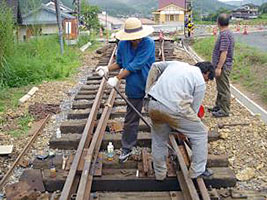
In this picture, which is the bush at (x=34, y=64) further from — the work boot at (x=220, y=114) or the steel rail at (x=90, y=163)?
the work boot at (x=220, y=114)

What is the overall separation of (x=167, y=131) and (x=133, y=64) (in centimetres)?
86

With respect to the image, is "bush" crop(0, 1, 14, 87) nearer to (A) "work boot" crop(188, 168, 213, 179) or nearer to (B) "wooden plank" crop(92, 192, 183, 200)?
(B) "wooden plank" crop(92, 192, 183, 200)

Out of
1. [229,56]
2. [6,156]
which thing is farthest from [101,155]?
[229,56]

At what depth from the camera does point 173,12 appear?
174 feet

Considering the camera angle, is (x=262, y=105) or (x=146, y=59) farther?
(x=262, y=105)

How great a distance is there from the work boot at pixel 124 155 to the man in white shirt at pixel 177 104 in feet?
1.81

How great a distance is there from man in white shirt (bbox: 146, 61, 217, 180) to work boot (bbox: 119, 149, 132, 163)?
21.8 inches

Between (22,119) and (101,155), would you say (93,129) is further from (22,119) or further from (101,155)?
(22,119)

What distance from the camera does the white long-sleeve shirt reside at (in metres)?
3.14

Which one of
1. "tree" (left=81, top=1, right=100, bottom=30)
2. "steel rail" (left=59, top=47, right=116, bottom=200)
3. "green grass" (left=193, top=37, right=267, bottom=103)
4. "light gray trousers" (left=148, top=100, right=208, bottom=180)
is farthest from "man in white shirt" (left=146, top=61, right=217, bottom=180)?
"tree" (left=81, top=1, right=100, bottom=30)

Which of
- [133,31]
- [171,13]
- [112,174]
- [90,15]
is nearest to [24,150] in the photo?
[112,174]

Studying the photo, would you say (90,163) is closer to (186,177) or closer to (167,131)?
(167,131)

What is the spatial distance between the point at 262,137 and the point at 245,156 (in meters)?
0.71

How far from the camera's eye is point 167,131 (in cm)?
355
